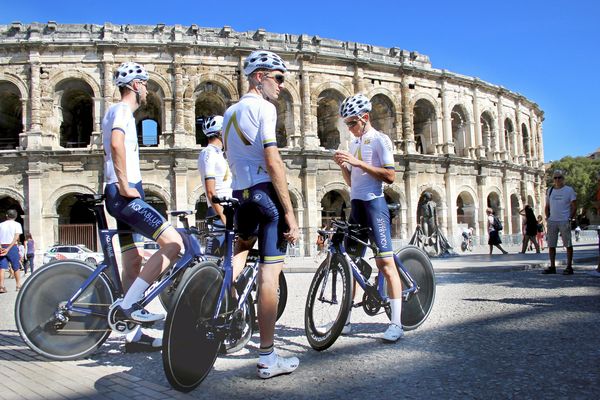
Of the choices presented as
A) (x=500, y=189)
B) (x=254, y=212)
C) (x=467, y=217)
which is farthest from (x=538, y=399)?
(x=500, y=189)

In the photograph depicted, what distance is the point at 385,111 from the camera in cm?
2623

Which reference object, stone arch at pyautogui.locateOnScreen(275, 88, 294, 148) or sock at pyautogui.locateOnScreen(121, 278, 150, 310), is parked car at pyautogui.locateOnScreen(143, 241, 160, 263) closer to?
sock at pyautogui.locateOnScreen(121, 278, 150, 310)

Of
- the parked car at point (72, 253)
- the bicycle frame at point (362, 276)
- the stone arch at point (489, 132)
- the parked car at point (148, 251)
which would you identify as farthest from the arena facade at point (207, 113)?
the bicycle frame at point (362, 276)

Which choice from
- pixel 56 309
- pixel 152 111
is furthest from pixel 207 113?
pixel 56 309

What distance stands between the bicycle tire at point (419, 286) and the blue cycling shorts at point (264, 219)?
1.81 m

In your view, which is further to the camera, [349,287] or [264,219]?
[349,287]

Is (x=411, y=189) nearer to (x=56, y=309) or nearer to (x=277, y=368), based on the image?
(x=56, y=309)

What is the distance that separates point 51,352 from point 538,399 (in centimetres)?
342

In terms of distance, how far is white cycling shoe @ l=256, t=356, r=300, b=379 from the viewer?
3.17 m

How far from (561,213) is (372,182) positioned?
20.3 ft

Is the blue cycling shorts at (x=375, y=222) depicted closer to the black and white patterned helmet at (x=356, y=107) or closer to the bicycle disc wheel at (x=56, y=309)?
the black and white patterned helmet at (x=356, y=107)

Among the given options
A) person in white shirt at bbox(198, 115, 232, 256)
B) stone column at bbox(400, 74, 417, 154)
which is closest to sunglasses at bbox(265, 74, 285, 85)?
person in white shirt at bbox(198, 115, 232, 256)

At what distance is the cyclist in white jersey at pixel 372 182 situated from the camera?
4.36 m

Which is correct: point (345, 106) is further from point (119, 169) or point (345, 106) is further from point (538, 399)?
point (538, 399)
